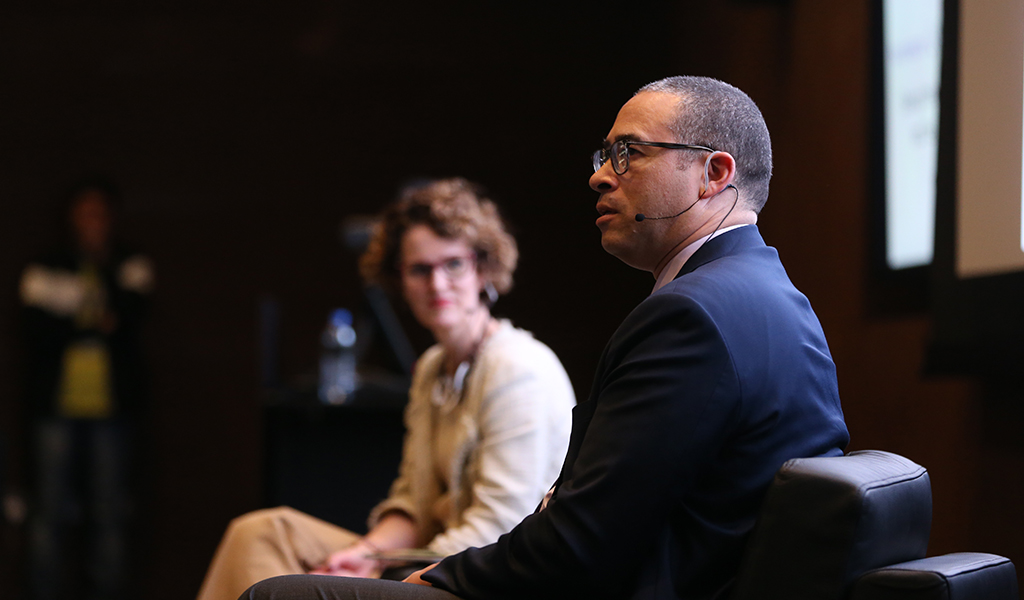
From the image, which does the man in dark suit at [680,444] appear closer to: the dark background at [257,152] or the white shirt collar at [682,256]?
the white shirt collar at [682,256]

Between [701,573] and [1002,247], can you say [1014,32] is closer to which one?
[1002,247]

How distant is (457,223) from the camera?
2.06 meters

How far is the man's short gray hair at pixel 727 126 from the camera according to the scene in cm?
121

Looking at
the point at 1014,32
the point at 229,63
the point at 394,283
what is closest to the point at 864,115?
the point at 1014,32

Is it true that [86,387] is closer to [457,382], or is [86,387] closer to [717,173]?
[457,382]

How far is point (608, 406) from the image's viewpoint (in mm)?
1054

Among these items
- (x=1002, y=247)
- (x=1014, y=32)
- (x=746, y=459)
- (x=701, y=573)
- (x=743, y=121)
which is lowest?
(x=701, y=573)

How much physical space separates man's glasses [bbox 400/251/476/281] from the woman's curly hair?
38 mm

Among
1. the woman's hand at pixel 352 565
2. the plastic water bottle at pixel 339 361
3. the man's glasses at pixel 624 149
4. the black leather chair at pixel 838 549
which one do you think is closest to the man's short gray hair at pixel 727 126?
the man's glasses at pixel 624 149

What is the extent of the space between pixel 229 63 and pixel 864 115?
336 cm

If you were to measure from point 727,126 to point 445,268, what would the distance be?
96 cm

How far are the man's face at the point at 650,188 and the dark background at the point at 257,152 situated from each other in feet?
9.72

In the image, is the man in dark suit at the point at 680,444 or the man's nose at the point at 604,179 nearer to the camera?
the man in dark suit at the point at 680,444

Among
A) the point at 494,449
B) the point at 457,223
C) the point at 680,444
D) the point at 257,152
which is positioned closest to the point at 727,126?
the point at 680,444
